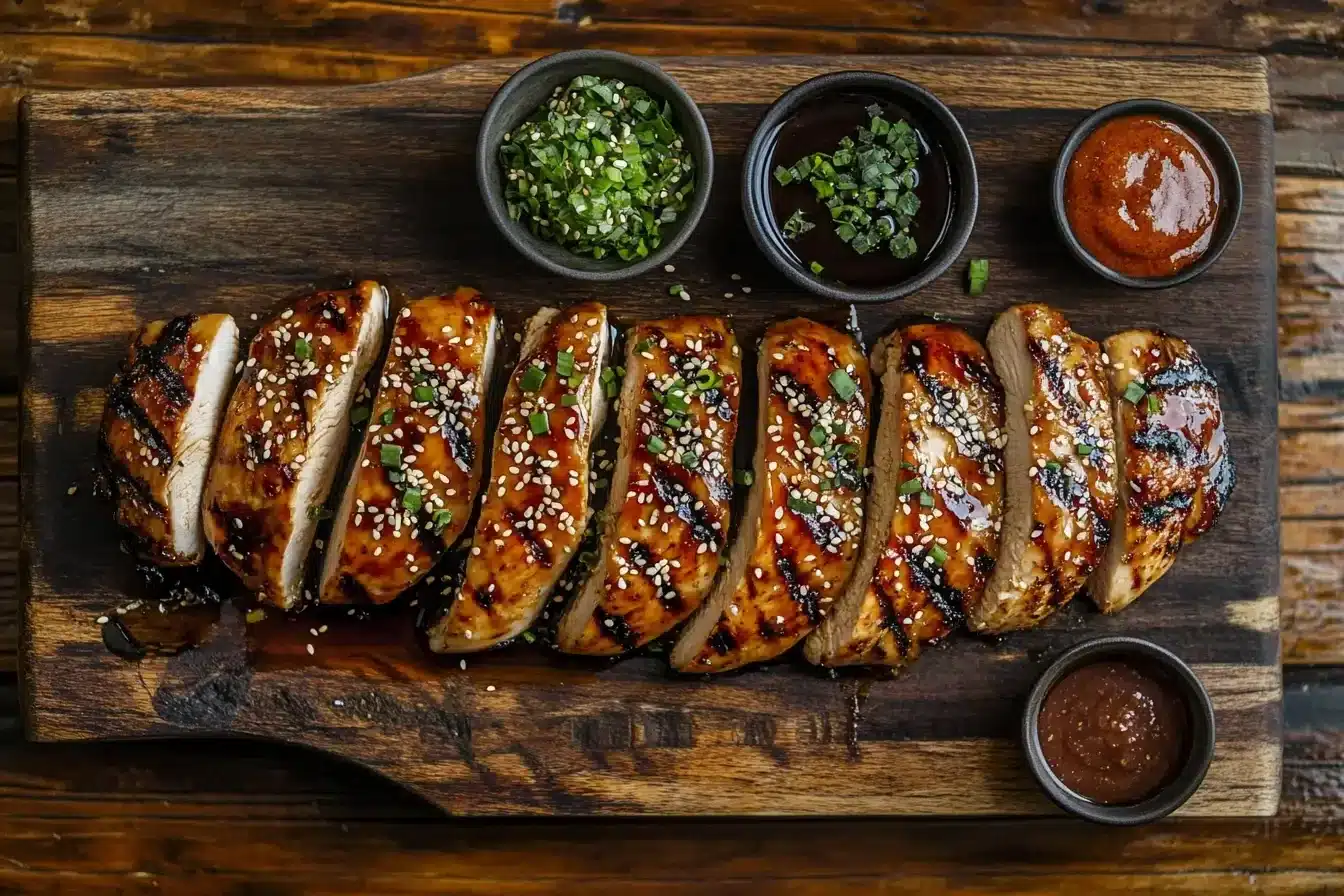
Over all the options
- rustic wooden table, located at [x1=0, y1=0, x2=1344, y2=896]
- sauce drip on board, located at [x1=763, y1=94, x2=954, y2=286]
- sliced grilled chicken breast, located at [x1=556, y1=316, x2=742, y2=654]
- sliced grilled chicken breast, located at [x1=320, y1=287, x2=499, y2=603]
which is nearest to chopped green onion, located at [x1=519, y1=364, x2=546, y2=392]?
sliced grilled chicken breast, located at [x1=320, y1=287, x2=499, y2=603]

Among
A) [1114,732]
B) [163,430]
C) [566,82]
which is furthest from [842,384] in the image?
[163,430]

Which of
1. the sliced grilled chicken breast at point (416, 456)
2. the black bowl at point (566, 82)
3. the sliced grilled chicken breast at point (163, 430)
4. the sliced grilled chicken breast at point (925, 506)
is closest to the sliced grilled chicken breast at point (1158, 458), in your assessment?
the sliced grilled chicken breast at point (925, 506)

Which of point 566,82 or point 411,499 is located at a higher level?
point 566,82

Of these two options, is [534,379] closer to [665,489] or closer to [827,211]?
[665,489]

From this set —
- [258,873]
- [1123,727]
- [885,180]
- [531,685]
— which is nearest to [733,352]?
[885,180]

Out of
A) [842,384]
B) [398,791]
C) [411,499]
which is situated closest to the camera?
[411,499]
